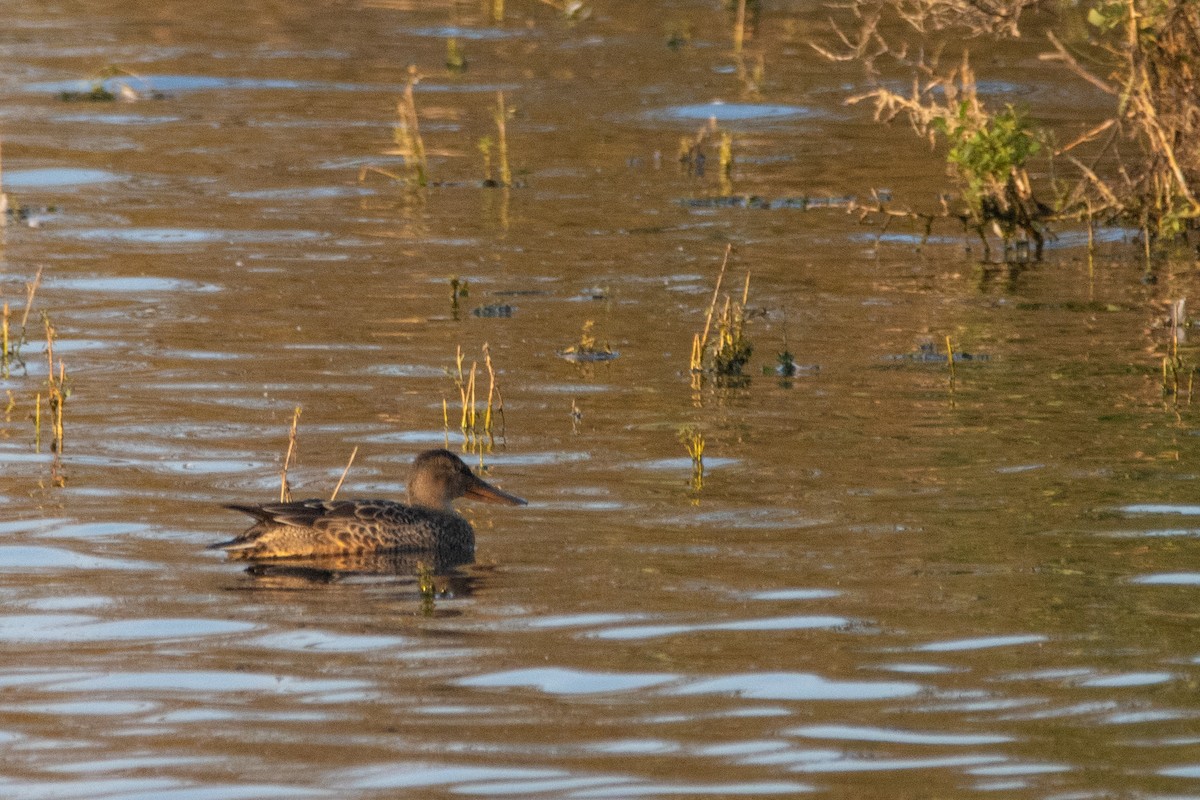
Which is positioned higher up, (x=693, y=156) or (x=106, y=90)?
(x=106, y=90)

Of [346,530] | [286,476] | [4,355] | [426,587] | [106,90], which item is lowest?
[426,587]

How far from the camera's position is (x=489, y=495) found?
9.62 m

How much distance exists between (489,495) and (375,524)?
64cm

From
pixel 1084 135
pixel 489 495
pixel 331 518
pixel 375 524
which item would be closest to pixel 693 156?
pixel 1084 135

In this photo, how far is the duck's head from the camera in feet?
31.1

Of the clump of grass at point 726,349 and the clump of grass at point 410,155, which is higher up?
the clump of grass at point 410,155

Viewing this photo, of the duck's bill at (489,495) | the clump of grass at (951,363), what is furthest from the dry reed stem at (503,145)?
the duck's bill at (489,495)

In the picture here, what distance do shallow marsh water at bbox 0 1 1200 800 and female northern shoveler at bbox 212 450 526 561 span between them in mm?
207

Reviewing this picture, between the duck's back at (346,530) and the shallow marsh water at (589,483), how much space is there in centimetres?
20

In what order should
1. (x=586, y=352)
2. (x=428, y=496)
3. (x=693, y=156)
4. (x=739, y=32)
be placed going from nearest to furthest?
1. (x=428, y=496)
2. (x=586, y=352)
3. (x=693, y=156)
4. (x=739, y=32)

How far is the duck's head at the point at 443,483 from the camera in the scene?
9469 mm

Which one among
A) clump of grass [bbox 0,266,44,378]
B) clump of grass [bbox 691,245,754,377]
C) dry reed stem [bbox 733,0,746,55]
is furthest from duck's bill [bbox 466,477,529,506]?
dry reed stem [bbox 733,0,746,55]

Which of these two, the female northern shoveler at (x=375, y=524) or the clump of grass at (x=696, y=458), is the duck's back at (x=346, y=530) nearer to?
the female northern shoveler at (x=375, y=524)

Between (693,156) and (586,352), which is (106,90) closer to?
(693,156)
